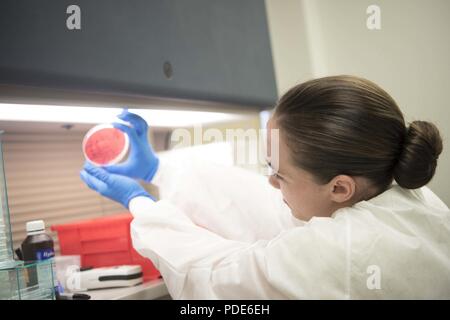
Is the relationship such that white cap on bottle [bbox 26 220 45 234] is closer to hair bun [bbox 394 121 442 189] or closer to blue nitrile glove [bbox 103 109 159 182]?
blue nitrile glove [bbox 103 109 159 182]

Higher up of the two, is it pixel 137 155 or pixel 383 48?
pixel 383 48

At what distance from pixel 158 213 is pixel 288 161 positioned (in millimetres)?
368

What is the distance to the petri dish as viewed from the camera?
1151mm

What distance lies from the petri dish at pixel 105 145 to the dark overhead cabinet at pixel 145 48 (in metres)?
0.22

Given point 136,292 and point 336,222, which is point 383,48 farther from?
point 136,292

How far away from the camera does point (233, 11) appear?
1.34m

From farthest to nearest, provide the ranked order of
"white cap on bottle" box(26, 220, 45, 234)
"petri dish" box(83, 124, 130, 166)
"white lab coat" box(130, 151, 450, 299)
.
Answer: "petri dish" box(83, 124, 130, 166)
"white cap on bottle" box(26, 220, 45, 234)
"white lab coat" box(130, 151, 450, 299)

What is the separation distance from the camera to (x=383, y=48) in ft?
4.89

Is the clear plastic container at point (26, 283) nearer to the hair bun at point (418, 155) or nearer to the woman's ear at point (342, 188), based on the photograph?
the woman's ear at point (342, 188)

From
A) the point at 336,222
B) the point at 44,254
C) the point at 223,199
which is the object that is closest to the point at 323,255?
the point at 336,222

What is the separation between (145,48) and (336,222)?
0.67 meters

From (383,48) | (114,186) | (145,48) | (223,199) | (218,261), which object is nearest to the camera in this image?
(218,261)

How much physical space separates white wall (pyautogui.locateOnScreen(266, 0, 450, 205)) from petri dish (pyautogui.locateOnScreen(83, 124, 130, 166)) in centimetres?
91

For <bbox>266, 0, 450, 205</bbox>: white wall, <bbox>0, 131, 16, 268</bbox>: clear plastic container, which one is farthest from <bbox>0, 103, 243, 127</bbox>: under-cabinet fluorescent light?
<bbox>266, 0, 450, 205</bbox>: white wall
